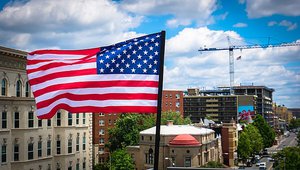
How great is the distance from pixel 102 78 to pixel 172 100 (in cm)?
10938

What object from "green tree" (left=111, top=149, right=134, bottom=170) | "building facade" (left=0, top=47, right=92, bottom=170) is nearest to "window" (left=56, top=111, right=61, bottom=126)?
"building facade" (left=0, top=47, right=92, bottom=170)

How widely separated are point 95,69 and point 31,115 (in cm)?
2827

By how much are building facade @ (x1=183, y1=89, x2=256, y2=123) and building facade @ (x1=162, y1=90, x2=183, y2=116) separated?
2076 inches

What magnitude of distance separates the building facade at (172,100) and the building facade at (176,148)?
1766 inches

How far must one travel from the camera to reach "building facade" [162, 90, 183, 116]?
119188 mm

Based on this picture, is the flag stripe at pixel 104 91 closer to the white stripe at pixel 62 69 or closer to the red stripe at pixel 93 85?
the red stripe at pixel 93 85

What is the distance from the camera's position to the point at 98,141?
87625 mm

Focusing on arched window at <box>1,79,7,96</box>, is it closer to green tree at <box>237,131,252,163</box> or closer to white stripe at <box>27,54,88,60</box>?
white stripe at <box>27,54,88,60</box>

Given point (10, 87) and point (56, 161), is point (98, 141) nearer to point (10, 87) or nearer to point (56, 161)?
point (56, 161)

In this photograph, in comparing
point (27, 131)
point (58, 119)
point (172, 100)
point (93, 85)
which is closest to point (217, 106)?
point (172, 100)

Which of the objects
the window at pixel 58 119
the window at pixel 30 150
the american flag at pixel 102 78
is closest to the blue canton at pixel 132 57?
the american flag at pixel 102 78

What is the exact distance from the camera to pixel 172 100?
394 ft

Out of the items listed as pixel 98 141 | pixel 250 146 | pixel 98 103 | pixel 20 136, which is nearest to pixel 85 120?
pixel 20 136

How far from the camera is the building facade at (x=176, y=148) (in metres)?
65.7
